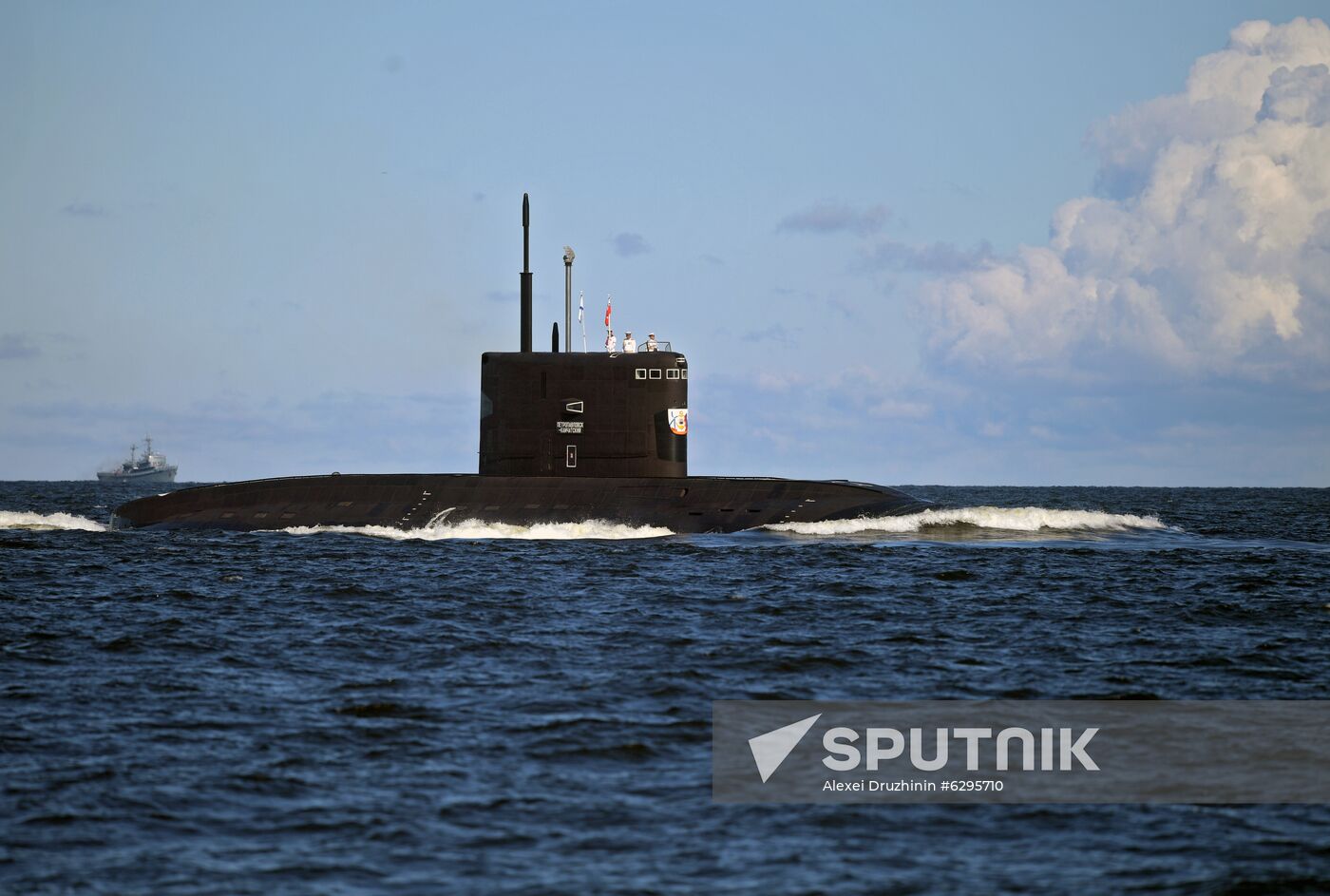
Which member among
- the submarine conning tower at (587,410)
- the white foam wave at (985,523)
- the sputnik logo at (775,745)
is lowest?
the sputnik logo at (775,745)

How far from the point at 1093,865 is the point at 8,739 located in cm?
1028

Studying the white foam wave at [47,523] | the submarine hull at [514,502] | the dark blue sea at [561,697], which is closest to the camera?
the dark blue sea at [561,697]

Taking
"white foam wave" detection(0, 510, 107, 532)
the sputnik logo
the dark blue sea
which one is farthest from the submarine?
the sputnik logo

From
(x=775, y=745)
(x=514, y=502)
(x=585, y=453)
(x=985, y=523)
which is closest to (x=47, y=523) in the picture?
(x=514, y=502)

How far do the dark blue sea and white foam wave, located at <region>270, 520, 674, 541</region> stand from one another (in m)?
2.34

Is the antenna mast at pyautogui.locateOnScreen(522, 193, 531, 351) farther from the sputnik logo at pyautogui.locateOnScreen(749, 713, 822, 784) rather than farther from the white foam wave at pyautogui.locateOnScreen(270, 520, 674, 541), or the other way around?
the sputnik logo at pyautogui.locateOnScreen(749, 713, 822, 784)

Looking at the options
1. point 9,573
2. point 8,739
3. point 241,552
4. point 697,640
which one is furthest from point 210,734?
point 241,552

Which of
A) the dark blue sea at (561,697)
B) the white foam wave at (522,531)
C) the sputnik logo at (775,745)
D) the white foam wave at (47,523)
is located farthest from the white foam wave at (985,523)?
the sputnik logo at (775,745)

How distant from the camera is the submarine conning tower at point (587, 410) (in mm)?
37375

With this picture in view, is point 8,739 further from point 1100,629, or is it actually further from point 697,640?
point 1100,629

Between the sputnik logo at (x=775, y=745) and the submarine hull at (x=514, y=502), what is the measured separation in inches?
894

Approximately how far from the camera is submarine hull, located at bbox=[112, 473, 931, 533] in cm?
3753

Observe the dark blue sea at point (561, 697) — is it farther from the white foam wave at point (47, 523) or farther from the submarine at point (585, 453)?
the white foam wave at point (47, 523)

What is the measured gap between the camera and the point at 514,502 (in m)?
38.1
